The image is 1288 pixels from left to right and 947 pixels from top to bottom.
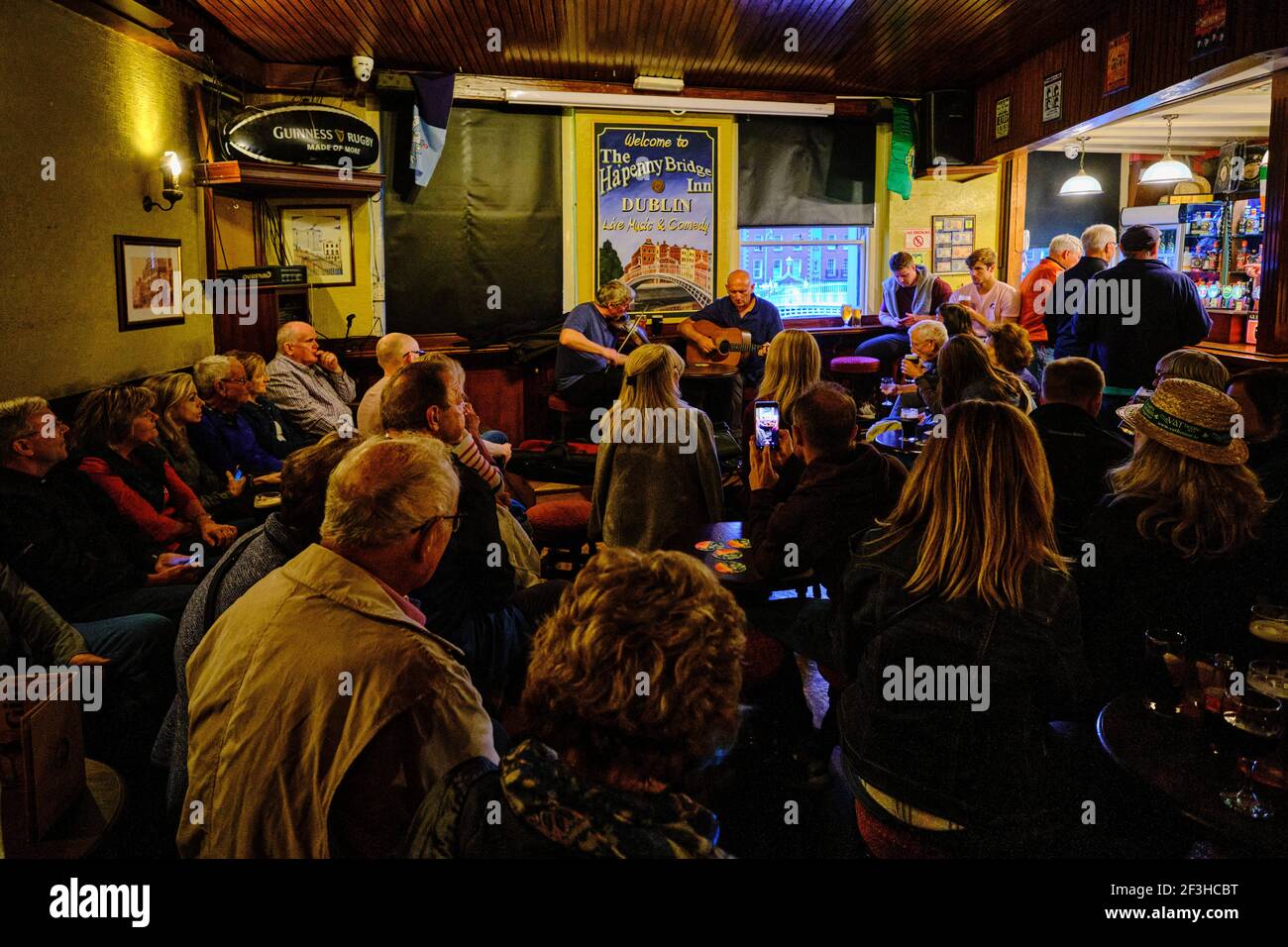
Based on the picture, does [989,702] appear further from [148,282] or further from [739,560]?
[148,282]

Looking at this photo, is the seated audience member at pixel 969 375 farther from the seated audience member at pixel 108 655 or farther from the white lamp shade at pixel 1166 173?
the white lamp shade at pixel 1166 173

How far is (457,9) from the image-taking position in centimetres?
584

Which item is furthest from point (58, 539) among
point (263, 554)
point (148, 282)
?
point (148, 282)

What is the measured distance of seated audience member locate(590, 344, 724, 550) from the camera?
3.73 metres

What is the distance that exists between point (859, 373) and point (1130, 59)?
2.95m

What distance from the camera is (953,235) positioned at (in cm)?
916

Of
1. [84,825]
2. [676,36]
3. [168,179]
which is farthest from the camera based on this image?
[676,36]

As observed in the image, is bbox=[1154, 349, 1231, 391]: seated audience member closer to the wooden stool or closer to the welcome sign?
the wooden stool

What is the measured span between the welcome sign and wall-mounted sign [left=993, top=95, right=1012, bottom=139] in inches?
95.9

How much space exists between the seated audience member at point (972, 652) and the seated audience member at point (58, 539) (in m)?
2.58

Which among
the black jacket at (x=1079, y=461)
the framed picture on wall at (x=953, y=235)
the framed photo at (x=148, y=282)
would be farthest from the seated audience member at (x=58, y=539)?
the framed picture on wall at (x=953, y=235)

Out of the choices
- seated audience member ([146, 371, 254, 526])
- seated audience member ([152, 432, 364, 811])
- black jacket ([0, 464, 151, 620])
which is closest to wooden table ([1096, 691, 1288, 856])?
seated audience member ([152, 432, 364, 811])

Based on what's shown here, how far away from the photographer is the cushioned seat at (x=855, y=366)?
788 cm
